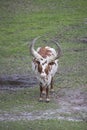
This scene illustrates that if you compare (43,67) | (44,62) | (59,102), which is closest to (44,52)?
(44,62)

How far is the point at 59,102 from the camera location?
16.5m

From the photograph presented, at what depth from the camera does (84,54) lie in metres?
23.6

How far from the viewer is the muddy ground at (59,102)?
15.2 meters

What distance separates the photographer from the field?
1508cm

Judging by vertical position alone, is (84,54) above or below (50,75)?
below

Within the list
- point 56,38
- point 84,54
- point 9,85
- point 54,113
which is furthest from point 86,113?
point 56,38

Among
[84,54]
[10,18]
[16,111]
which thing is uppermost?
[16,111]

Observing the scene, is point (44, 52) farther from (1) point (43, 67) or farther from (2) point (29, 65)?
(2) point (29, 65)

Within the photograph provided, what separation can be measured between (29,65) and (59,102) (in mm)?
5347

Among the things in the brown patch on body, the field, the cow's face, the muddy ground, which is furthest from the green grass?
the brown patch on body

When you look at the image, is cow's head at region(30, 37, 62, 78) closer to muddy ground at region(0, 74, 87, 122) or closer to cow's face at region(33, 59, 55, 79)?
cow's face at region(33, 59, 55, 79)

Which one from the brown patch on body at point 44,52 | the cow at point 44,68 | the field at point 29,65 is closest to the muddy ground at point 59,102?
the field at point 29,65

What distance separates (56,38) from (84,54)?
384cm

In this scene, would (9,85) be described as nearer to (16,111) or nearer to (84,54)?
(16,111)
